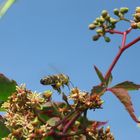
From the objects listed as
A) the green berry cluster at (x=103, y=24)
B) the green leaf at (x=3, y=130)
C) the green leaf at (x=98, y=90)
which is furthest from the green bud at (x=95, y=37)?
the green leaf at (x=3, y=130)

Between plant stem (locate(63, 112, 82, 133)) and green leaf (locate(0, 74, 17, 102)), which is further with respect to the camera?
green leaf (locate(0, 74, 17, 102))

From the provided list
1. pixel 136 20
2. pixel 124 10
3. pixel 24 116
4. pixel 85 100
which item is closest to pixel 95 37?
pixel 136 20

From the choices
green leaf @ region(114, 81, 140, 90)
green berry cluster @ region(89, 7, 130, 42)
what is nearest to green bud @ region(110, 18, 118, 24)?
green berry cluster @ region(89, 7, 130, 42)

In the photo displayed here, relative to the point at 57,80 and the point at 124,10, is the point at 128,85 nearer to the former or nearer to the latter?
the point at 57,80

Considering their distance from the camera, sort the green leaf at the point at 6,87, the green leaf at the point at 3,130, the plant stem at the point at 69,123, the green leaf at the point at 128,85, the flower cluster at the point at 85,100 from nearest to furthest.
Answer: the flower cluster at the point at 85,100
the plant stem at the point at 69,123
the green leaf at the point at 3,130
the green leaf at the point at 128,85
the green leaf at the point at 6,87

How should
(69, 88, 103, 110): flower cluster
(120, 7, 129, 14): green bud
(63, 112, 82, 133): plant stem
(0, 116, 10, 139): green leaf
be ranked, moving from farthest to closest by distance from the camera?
1. (120, 7, 129, 14): green bud
2. (0, 116, 10, 139): green leaf
3. (63, 112, 82, 133): plant stem
4. (69, 88, 103, 110): flower cluster

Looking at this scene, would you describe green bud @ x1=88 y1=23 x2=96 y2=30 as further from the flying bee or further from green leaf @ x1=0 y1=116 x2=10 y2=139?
green leaf @ x1=0 y1=116 x2=10 y2=139

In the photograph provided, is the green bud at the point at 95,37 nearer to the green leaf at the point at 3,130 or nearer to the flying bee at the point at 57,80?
the flying bee at the point at 57,80
